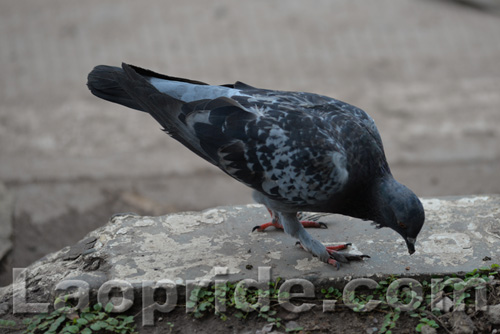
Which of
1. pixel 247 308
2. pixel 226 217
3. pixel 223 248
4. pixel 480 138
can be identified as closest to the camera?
pixel 247 308

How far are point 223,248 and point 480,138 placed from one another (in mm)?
4728

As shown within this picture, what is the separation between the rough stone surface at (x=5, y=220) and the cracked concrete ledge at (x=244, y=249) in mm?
1552

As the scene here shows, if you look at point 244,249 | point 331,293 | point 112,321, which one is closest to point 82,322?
point 112,321

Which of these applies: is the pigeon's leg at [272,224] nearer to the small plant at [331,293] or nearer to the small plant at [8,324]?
the small plant at [331,293]

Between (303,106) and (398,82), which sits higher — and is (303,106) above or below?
below

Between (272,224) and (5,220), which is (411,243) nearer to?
(272,224)

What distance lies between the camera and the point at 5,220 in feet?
20.9

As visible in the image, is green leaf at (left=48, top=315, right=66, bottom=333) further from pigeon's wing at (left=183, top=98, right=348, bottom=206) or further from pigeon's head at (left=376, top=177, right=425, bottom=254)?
pigeon's head at (left=376, top=177, right=425, bottom=254)

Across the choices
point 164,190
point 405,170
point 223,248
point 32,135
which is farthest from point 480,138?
point 32,135

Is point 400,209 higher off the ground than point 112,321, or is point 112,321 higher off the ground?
point 400,209

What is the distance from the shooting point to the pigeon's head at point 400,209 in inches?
150

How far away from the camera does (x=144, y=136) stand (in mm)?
8023

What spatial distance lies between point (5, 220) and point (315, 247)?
3.64m

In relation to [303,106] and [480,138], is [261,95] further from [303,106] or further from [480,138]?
[480,138]
